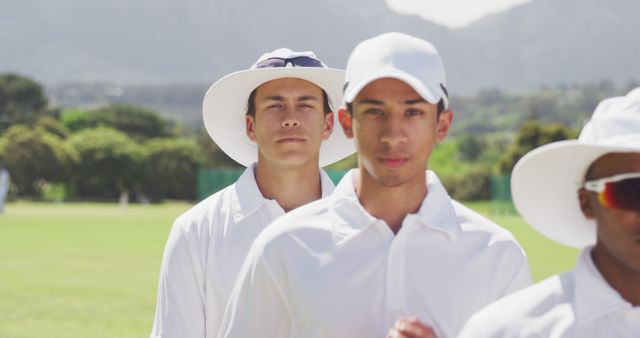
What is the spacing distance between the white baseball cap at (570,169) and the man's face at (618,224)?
0.04 meters

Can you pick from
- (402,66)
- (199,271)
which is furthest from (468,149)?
(402,66)

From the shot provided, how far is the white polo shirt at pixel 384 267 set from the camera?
11.9 feet

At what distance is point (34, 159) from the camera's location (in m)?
97.8

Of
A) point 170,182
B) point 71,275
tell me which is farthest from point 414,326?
point 170,182

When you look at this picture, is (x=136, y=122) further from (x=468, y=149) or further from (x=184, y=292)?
(x=184, y=292)

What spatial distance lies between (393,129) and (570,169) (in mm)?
585

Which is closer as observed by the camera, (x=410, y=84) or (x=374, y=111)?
(x=410, y=84)

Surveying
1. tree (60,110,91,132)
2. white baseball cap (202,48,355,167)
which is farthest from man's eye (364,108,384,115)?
tree (60,110,91,132)

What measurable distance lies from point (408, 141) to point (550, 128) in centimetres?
11054

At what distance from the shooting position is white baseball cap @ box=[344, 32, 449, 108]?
352 centimetres

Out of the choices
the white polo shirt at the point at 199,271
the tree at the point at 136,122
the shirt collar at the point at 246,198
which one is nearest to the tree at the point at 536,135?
the tree at the point at 136,122

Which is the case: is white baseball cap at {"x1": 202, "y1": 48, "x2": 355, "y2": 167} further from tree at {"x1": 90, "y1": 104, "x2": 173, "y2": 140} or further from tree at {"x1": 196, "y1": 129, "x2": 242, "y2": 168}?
tree at {"x1": 90, "y1": 104, "x2": 173, "y2": 140}

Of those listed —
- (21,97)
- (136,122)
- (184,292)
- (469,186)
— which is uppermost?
(21,97)

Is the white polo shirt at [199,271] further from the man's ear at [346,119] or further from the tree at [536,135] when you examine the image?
the tree at [536,135]
